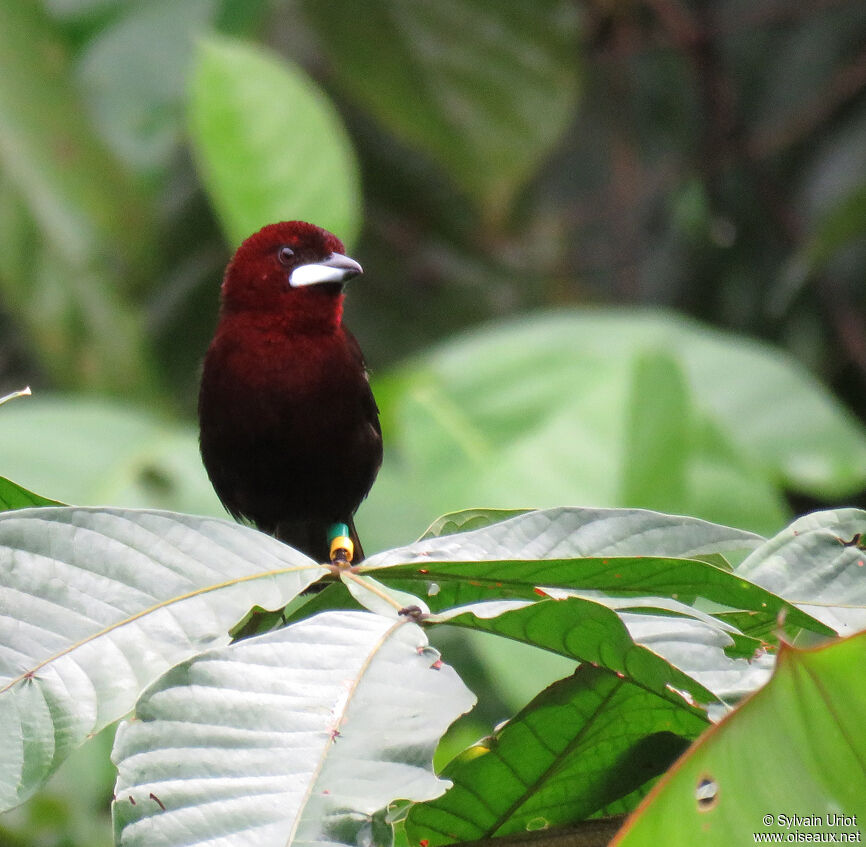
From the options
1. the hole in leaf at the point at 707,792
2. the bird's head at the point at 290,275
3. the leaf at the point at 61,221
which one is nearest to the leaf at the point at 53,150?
Result: the leaf at the point at 61,221

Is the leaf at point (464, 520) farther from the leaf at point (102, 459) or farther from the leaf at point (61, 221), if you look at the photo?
the leaf at point (61, 221)

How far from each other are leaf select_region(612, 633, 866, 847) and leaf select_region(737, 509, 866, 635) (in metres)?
0.31

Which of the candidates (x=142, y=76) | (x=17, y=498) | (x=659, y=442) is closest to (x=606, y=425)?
(x=659, y=442)

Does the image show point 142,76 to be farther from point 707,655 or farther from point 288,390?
point 707,655

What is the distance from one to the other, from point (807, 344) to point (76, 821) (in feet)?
12.2

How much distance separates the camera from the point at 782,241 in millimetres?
5473

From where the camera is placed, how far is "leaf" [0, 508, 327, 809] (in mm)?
887

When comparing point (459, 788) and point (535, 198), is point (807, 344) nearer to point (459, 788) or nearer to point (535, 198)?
point (535, 198)

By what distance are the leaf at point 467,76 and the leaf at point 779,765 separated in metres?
3.98

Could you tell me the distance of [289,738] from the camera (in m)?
0.86

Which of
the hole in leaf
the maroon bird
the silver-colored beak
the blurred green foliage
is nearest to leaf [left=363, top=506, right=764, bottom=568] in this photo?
the hole in leaf

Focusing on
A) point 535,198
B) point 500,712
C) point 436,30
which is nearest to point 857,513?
point 500,712

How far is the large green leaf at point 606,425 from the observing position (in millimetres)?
2562

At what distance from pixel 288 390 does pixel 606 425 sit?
1.09 m
